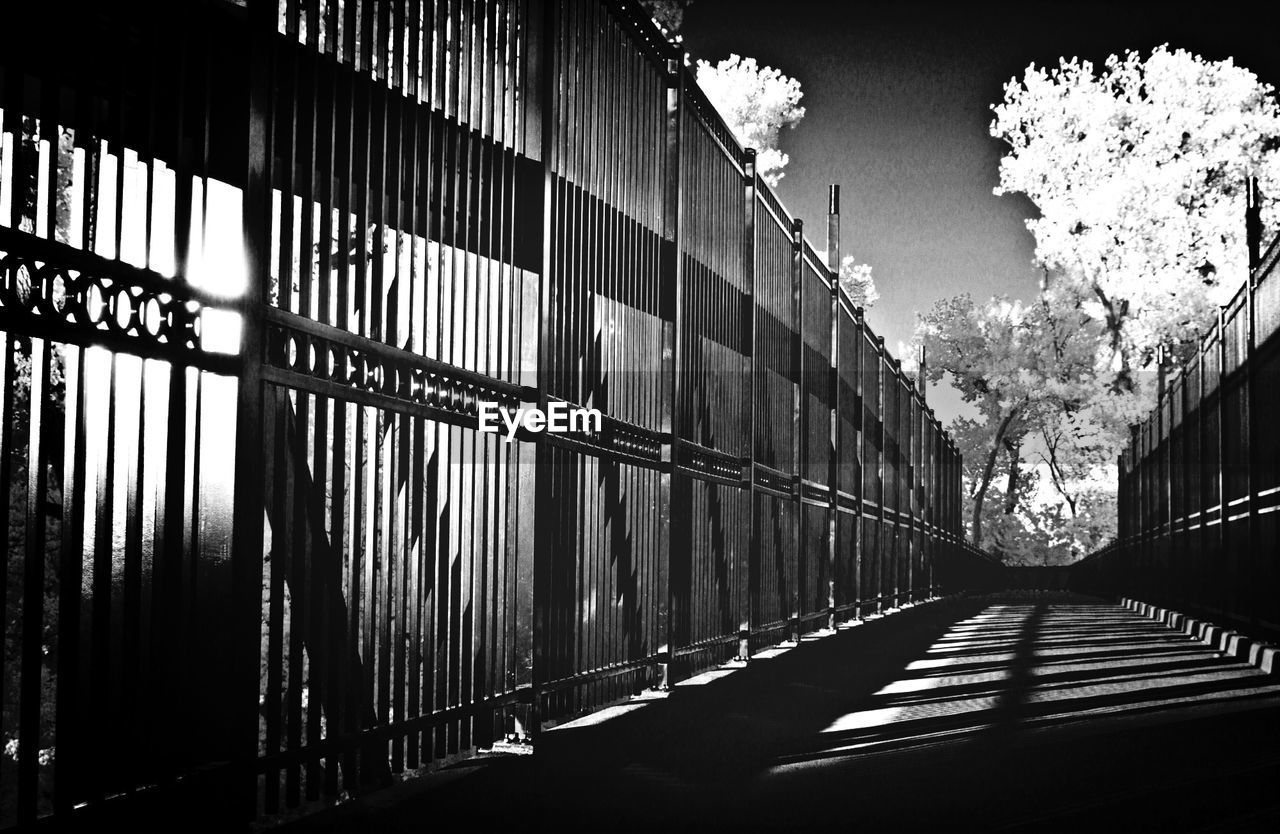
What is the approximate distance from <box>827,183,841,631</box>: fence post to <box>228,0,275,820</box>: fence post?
12.2m

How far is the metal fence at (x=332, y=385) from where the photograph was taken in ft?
12.0

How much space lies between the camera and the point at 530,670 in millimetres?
6480

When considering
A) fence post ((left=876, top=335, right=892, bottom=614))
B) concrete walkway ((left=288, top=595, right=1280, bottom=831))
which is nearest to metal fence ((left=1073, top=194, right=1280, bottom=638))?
concrete walkway ((left=288, top=595, right=1280, bottom=831))

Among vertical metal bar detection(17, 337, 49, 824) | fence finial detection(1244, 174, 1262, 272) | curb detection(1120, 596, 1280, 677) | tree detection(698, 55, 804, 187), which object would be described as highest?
tree detection(698, 55, 804, 187)

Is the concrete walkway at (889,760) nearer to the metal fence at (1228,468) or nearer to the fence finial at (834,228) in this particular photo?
the metal fence at (1228,468)

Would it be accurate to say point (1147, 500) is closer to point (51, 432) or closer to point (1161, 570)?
point (1161, 570)

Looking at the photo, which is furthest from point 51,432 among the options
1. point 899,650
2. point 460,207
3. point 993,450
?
point 993,450

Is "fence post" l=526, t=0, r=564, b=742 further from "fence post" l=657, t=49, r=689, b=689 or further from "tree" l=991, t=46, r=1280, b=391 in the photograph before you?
"tree" l=991, t=46, r=1280, b=391

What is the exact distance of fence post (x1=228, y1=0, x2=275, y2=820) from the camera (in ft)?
13.6

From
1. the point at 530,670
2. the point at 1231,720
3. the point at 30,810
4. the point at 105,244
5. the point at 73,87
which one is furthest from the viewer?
the point at 1231,720

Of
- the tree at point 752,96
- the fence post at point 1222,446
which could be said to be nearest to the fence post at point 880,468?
the fence post at point 1222,446

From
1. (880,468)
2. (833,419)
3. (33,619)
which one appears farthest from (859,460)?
(33,619)

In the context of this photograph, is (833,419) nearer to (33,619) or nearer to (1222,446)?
(1222,446)

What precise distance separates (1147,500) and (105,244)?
89.8 feet
